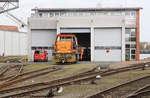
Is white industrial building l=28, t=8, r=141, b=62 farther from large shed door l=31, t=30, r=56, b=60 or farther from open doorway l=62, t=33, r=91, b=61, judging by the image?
open doorway l=62, t=33, r=91, b=61

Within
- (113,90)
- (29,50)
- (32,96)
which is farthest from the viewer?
(29,50)

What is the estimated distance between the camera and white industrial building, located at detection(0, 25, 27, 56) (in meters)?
60.8

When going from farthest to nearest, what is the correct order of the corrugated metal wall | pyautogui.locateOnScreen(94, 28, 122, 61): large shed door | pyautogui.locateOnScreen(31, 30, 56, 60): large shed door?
the corrugated metal wall
pyautogui.locateOnScreen(31, 30, 56, 60): large shed door
pyautogui.locateOnScreen(94, 28, 122, 61): large shed door

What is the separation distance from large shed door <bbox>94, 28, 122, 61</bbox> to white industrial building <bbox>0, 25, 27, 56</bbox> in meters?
36.4

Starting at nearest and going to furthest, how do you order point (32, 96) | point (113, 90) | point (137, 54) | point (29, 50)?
point (32, 96), point (113, 90), point (29, 50), point (137, 54)

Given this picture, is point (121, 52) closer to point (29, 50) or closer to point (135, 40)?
point (135, 40)

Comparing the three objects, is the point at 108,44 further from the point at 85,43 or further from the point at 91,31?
the point at 85,43

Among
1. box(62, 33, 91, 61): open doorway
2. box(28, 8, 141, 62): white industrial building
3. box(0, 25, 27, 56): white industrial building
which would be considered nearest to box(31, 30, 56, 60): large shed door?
box(28, 8, 141, 62): white industrial building

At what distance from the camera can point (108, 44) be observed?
30062mm

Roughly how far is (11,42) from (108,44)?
141 ft

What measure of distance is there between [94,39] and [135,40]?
8777 mm

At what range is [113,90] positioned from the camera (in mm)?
7945

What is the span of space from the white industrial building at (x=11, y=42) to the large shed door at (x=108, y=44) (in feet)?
119

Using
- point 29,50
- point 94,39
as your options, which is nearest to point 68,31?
point 94,39
